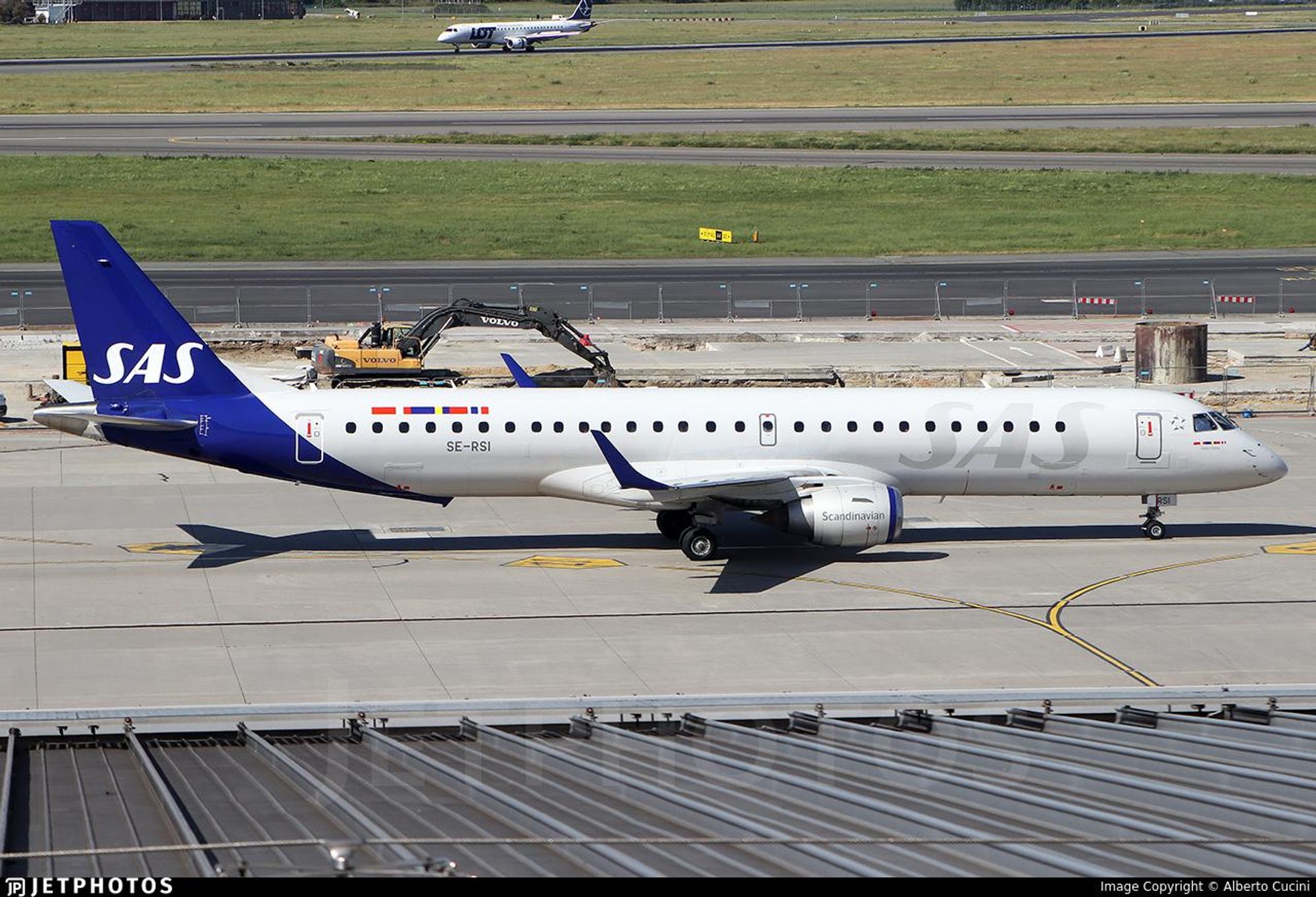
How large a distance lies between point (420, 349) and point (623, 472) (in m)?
24.1

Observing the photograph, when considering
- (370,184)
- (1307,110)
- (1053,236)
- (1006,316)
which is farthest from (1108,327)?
(1307,110)

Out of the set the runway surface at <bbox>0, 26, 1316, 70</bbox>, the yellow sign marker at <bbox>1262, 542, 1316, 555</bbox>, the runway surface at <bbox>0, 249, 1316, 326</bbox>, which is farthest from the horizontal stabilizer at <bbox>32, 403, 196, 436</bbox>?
the runway surface at <bbox>0, 26, 1316, 70</bbox>

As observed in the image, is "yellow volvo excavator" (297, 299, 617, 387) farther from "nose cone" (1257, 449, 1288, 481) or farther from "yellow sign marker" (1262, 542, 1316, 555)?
"yellow sign marker" (1262, 542, 1316, 555)

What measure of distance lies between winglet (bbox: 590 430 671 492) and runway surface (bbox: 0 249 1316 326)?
3290 cm

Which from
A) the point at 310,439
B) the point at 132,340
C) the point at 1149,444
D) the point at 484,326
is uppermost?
the point at 132,340

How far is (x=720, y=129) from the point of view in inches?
4931

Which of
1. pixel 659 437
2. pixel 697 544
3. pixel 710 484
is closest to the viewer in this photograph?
pixel 710 484

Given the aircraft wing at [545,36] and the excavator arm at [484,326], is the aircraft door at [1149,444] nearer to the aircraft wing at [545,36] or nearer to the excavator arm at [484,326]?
the excavator arm at [484,326]

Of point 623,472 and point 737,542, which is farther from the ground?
point 623,472

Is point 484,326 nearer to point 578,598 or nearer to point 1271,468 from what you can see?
point 578,598

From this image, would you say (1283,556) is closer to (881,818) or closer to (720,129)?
(881,818)

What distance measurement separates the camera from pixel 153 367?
117ft

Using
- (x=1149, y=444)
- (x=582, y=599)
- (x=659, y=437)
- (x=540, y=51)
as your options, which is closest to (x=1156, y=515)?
(x=1149, y=444)

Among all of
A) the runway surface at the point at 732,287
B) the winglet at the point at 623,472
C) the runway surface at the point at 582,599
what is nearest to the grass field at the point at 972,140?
the runway surface at the point at 732,287
